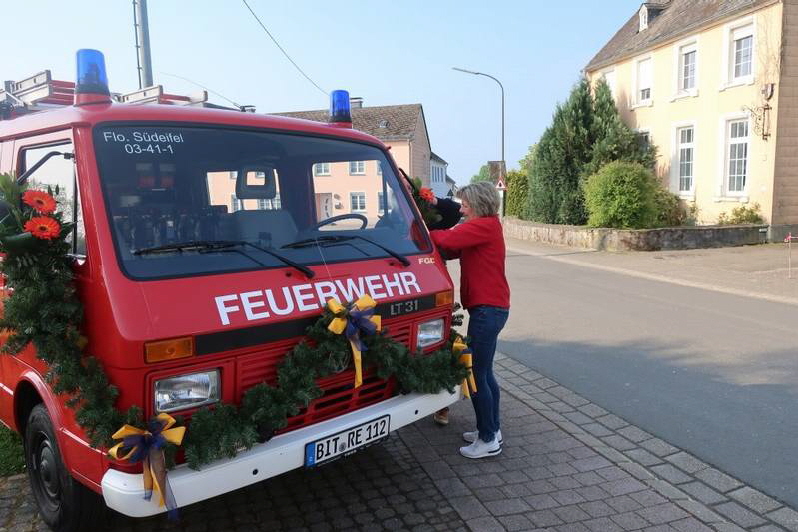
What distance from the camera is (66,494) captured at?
3107 mm

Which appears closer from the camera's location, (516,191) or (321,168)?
(321,168)

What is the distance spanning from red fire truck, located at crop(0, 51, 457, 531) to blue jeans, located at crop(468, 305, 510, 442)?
279 millimetres

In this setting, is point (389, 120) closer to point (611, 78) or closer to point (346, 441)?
point (611, 78)

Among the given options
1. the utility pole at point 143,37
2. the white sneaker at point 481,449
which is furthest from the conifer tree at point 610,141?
the white sneaker at point 481,449

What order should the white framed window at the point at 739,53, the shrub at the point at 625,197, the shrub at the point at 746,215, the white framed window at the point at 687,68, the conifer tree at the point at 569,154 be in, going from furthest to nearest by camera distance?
1. the conifer tree at the point at 569,154
2. the white framed window at the point at 687,68
3. the white framed window at the point at 739,53
4. the shrub at the point at 746,215
5. the shrub at the point at 625,197

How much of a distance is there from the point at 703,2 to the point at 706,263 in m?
11.3

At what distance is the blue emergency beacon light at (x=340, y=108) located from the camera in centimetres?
443

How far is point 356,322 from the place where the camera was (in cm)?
314

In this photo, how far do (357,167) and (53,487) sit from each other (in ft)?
8.49

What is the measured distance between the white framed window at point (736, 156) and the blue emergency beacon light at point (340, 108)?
17.2m

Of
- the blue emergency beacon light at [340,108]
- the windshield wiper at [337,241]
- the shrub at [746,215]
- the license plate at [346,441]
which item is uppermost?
the blue emergency beacon light at [340,108]

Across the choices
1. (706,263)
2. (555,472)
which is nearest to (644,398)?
(555,472)

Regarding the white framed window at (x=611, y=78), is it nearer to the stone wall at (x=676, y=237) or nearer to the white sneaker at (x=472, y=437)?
the stone wall at (x=676, y=237)

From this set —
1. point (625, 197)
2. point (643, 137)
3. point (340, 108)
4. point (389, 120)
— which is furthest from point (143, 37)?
point (389, 120)
